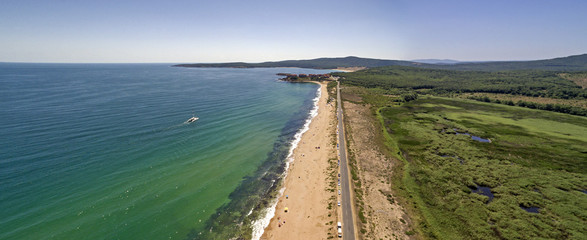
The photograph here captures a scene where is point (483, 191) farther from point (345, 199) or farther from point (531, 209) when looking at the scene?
point (345, 199)

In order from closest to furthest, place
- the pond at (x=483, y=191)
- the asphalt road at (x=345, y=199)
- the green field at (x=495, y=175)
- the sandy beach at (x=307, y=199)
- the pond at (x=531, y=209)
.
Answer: the asphalt road at (x=345, y=199), the green field at (x=495, y=175), the sandy beach at (x=307, y=199), the pond at (x=531, y=209), the pond at (x=483, y=191)

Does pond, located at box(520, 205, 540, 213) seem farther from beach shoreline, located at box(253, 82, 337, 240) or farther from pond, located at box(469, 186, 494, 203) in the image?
beach shoreline, located at box(253, 82, 337, 240)

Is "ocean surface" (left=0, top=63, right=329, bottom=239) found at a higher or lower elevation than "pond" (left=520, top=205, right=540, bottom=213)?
higher

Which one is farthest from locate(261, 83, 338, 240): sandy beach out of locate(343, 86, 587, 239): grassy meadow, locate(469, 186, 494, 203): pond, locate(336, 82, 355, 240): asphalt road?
locate(469, 186, 494, 203): pond

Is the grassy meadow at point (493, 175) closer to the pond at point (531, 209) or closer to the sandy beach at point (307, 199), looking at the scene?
the pond at point (531, 209)

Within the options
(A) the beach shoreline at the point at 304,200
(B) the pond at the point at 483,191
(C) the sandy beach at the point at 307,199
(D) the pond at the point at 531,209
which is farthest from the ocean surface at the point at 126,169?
(D) the pond at the point at 531,209

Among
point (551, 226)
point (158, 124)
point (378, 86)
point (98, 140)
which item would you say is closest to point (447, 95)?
point (378, 86)
